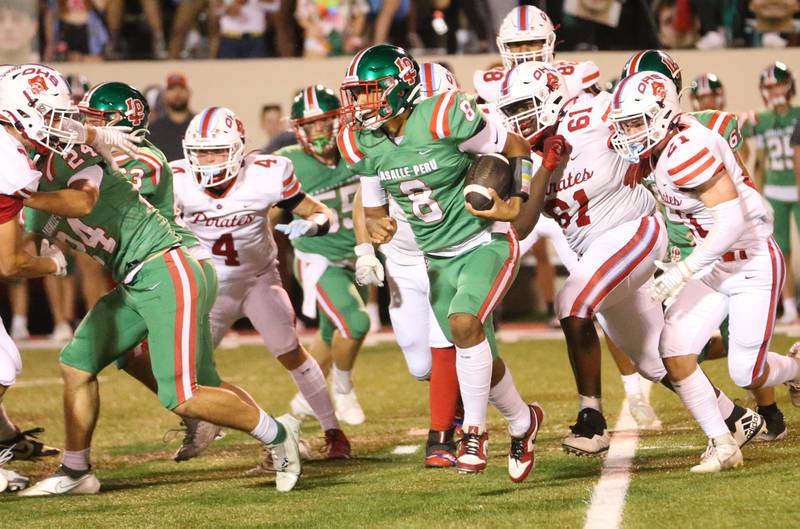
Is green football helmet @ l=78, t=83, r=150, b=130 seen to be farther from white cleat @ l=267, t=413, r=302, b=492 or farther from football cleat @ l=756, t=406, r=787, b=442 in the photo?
football cleat @ l=756, t=406, r=787, b=442

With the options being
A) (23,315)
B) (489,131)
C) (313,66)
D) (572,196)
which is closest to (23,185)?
(489,131)

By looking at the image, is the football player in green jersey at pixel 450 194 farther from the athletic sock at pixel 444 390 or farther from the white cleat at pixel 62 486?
the white cleat at pixel 62 486

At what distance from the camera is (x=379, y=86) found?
5082mm

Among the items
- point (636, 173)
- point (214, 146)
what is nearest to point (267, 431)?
point (214, 146)

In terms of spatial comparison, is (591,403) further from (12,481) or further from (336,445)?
(12,481)

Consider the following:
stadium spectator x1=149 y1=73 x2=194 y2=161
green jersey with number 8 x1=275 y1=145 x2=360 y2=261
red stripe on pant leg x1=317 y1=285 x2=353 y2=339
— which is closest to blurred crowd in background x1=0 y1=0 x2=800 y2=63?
stadium spectator x1=149 y1=73 x2=194 y2=161

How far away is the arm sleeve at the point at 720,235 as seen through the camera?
4.85 m

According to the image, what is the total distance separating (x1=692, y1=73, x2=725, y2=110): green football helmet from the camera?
8094 millimetres

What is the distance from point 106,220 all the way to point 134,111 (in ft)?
3.02

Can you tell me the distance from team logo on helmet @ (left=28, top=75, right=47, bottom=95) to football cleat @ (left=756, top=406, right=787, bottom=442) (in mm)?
3262

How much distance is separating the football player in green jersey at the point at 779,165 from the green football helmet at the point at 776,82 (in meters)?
0.02

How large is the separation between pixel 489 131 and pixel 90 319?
1731 mm

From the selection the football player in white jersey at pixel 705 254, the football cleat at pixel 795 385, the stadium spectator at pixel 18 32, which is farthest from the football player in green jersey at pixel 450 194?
the stadium spectator at pixel 18 32

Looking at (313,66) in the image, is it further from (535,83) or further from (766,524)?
(766,524)
